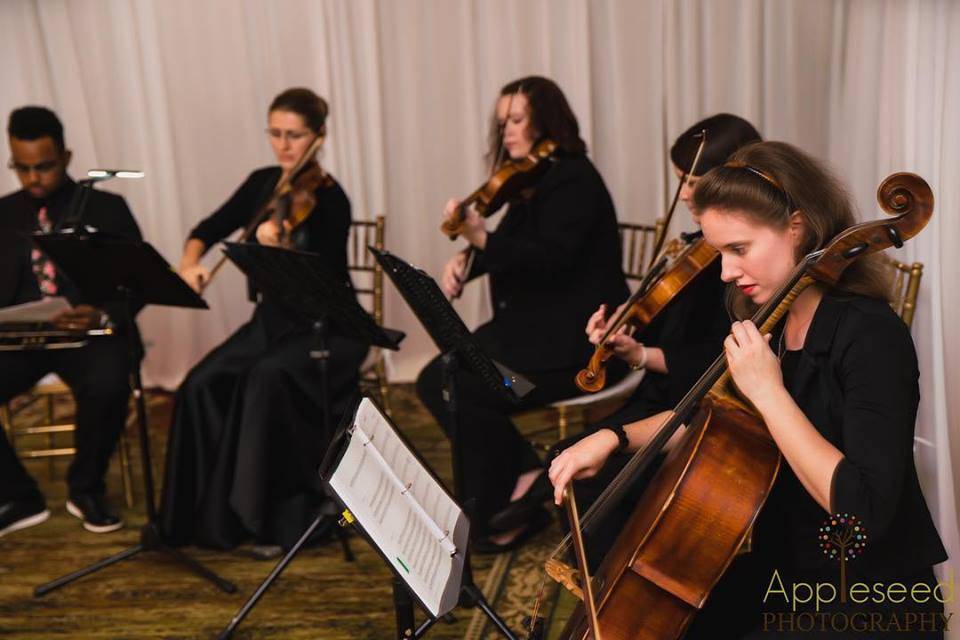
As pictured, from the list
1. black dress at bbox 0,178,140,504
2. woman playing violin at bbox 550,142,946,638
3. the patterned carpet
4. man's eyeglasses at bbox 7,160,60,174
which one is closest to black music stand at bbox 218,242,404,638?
the patterned carpet

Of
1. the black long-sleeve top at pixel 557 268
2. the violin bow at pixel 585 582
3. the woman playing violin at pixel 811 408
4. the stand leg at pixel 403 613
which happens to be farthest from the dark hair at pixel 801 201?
the black long-sleeve top at pixel 557 268

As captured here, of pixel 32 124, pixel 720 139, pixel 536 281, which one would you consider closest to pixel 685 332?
pixel 720 139

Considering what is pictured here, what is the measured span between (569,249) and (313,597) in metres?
1.15

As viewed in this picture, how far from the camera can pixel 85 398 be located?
3088 millimetres

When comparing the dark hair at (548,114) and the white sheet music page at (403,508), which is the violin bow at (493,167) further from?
the white sheet music page at (403,508)

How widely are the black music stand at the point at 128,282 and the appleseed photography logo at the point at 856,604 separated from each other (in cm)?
160

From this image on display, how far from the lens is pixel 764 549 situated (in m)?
1.65

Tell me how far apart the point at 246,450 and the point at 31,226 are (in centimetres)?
113

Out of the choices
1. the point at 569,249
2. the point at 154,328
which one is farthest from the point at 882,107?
the point at 154,328

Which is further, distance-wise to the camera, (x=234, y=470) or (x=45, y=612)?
(x=234, y=470)

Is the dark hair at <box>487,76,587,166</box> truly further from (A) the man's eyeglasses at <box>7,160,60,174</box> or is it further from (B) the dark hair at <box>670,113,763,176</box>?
(A) the man's eyeglasses at <box>7,160,60,174</box>

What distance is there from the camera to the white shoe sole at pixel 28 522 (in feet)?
10.0

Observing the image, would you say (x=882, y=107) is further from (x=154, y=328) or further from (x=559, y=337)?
(x=154, y=328)

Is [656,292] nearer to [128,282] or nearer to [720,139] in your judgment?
[720,139]
